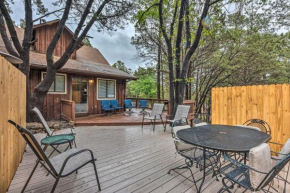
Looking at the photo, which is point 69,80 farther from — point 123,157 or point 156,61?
point 156,61

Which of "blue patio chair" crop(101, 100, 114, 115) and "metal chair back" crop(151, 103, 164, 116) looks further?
"blue patio chair" crop(101, 100, 114, 115)

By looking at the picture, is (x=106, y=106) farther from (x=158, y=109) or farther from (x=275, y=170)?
(x=275, y=170)

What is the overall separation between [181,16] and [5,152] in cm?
580

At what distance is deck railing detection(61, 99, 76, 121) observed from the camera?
5.97 m

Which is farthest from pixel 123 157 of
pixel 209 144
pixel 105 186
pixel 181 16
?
pixel 181 16

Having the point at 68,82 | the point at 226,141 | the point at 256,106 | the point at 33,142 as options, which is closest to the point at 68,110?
the point at 68,82

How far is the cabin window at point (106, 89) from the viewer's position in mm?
8500

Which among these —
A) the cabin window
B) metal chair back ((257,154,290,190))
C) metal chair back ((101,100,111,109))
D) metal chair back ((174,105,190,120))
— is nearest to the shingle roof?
the cabin window

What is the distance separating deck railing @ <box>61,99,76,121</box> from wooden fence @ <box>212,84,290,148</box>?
207 inches

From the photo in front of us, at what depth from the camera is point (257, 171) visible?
55.7 inches

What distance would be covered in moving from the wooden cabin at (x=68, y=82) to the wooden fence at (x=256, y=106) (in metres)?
5.85

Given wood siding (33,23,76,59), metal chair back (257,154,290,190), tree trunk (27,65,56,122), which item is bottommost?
metal chair back (257,154,290,190)

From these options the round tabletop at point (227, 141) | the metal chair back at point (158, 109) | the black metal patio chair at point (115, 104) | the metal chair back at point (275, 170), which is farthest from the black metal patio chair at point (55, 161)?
the black metal patio chair at point (115, 104)

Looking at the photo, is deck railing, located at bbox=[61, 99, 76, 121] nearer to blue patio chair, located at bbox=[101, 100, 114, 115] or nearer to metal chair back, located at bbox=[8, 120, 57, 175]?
blue patio chair, located at bbox=[101, 100, 114, 115]
